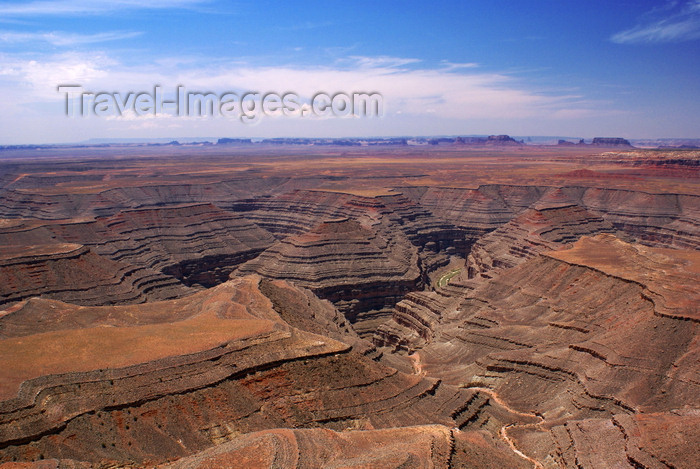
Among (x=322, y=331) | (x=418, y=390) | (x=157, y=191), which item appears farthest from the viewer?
(x=157, y=191)

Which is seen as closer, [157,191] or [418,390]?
[418,390]

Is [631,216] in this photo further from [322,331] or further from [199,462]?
[199,462]

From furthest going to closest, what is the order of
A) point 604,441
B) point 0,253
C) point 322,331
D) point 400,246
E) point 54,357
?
Result: point 400,246 → point 0,253 → point 322,331 → point 54,357 → point 604,441

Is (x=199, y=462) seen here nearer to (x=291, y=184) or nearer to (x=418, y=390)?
(x=418, y=390)

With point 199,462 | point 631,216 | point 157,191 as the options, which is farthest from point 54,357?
point 157,191

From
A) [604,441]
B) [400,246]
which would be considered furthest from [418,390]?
[400,246]

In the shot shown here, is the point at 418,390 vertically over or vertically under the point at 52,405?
under
